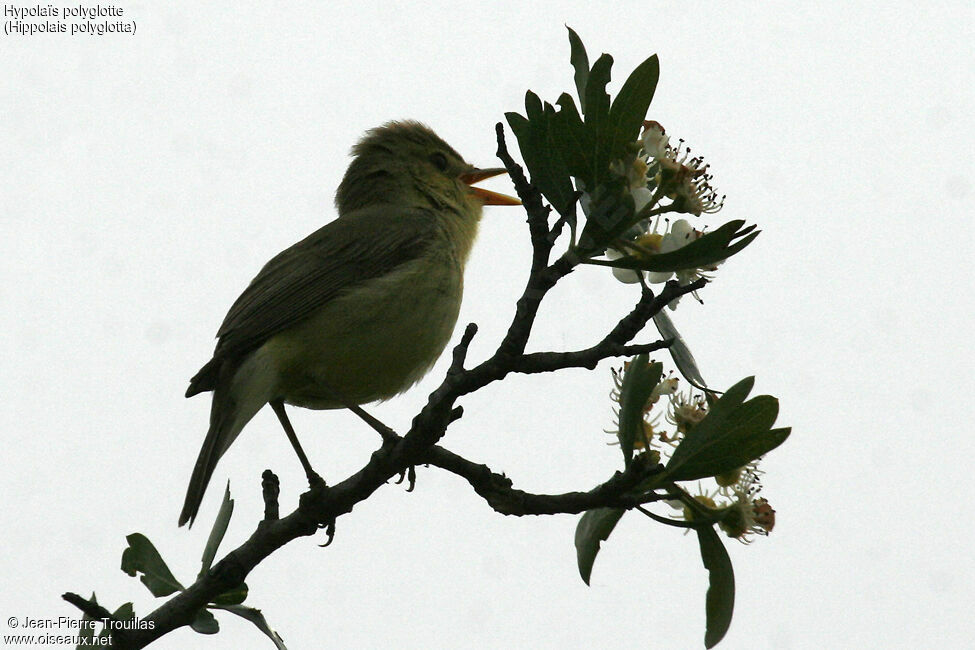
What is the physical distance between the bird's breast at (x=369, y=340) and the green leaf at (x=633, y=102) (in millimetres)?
2483

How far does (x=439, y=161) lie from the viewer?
22.0 ft

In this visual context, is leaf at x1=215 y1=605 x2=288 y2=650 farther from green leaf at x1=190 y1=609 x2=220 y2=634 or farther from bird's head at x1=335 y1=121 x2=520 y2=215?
bird's head at x1=335 y1=121 x2=520 y2=215

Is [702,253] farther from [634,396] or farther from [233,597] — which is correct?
[233,597]

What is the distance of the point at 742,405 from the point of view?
272cm

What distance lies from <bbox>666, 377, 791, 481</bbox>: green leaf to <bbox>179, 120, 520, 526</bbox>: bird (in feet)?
7.14

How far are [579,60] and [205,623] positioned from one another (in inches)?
92.3

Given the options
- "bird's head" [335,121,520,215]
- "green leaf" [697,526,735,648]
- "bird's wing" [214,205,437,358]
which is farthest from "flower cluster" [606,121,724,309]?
"bird's head" [335,121,520,215]

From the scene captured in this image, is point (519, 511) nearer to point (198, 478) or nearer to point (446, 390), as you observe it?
point (446, 390)

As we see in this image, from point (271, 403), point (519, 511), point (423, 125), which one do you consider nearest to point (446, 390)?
point (519, 511)

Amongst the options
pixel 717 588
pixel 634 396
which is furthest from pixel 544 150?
pixel 717 588

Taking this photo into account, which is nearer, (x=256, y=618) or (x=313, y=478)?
(x=256, y=618)

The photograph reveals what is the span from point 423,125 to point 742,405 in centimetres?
467

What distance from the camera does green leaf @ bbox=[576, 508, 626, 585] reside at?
120 inches

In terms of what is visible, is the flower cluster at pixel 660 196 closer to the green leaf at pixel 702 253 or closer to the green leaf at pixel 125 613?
the green leaf at pixel 702 253
